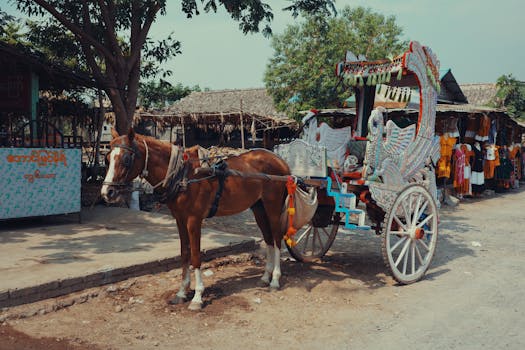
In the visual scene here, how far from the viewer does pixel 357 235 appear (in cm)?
859

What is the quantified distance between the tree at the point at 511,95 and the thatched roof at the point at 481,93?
1.33ft

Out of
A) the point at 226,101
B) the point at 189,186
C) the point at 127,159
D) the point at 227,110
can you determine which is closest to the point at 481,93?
the point at 226,101

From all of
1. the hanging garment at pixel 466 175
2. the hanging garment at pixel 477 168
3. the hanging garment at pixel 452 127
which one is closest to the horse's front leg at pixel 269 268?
the hanging garment at pixel 452 127

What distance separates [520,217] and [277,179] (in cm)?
903

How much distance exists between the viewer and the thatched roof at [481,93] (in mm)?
23959

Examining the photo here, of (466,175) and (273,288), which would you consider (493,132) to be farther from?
(273,288)

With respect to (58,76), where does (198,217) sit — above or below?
below

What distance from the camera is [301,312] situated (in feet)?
15.0

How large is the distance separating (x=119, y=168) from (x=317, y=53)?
17441 mm

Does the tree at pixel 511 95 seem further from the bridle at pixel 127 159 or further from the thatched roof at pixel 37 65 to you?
the bridle at pixel 127 159

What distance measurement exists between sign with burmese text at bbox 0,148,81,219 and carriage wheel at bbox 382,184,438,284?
588 centimetres

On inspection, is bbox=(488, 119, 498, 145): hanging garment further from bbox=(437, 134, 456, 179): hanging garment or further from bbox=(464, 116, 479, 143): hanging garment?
bbox=(437, 134, 456, 179): hanging garment

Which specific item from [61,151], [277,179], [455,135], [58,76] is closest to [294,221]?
[277,179]

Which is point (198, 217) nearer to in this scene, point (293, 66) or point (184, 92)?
point (293, 66)
